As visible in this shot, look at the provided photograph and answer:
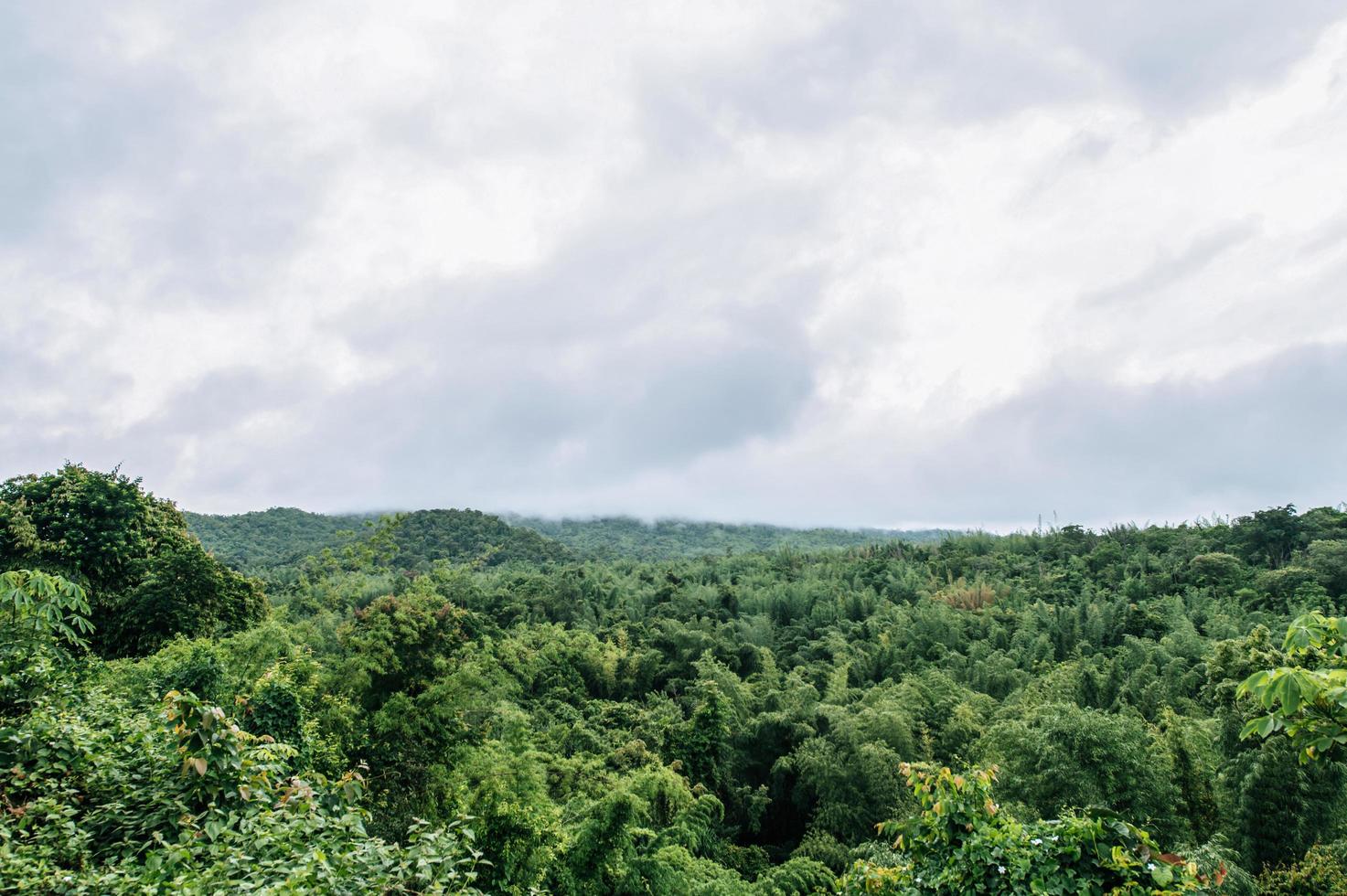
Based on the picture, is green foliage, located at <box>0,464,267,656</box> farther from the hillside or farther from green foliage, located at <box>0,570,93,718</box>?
the hillside

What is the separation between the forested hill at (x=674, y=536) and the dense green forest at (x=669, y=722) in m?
47.8

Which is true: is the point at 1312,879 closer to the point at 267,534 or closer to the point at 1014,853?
the point at 1014,853

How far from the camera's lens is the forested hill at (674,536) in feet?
304

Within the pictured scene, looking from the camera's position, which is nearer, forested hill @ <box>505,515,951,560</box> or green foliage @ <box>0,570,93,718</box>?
green foliage @ <box>0,570,93,718</box>

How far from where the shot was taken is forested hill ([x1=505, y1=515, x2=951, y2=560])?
92.6 meters

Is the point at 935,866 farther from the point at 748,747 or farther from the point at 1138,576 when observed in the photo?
the point at 1138,576

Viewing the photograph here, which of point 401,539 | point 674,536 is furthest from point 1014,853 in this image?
point 674,536

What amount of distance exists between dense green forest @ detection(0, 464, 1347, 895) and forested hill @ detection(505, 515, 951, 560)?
1882 inches

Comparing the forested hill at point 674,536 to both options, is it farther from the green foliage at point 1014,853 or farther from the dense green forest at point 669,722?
the green foliage at point 1014,853

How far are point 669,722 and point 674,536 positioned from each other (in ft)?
267

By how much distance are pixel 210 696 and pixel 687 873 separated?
8967 millimetres

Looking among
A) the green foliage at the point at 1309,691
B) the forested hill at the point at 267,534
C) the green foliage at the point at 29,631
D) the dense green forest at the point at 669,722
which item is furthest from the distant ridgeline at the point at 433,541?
the green foliage at the point at 1309,691

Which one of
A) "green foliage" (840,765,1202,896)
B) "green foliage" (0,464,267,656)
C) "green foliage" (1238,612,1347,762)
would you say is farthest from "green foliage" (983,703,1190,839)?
"green foliage" (0,464,267,656)

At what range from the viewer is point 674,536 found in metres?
105
